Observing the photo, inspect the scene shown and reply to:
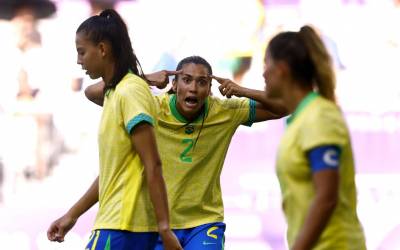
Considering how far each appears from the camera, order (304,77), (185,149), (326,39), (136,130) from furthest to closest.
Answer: (326,39), (185,149), (136,130), (304,77)

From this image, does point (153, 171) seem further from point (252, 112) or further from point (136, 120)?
point (252, 112)

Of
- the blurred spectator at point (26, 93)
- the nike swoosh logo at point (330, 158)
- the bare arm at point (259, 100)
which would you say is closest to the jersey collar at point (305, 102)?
the nike swoosh logo at point (330, 158)

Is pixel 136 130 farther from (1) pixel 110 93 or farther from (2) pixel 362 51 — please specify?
(2) pixel 362 51

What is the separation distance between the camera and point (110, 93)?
4.60 m

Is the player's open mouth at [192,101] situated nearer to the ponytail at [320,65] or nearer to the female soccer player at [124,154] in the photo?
the female soccer player at [124,154]

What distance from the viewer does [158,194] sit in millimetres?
4438

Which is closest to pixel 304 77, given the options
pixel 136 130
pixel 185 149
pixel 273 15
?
pixel 136 130

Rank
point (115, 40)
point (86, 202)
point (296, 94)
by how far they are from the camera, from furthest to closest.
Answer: point (86, 202)
point (115, 40)
point (296, 94)

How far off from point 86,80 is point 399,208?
2565 mm

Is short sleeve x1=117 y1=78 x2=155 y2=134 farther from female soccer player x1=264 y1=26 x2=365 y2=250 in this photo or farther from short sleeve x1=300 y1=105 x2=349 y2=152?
short sleeve x1=300 y1=105 x2=349 y2=152

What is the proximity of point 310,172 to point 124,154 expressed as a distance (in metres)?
1.01

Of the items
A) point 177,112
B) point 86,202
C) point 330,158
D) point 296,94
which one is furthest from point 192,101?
point 330,158

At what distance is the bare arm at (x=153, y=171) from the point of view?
4414 millimetres

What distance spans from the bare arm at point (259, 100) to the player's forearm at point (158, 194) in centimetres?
127
